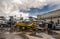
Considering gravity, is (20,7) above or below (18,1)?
below

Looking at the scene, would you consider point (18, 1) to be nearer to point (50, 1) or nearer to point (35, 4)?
point (35, 4)

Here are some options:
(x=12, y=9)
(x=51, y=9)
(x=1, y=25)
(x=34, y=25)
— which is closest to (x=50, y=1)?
(x=51, y=9)

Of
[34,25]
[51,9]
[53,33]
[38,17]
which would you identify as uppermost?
[51,9]

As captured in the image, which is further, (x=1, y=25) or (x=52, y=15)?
(x=1, y=25)

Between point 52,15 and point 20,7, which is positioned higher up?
point 20,7

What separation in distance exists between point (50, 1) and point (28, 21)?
23.4 inches

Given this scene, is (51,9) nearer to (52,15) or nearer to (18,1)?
(52,15)

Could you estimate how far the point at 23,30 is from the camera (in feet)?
6.50

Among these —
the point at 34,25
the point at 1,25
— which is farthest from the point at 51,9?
the point at 1,25

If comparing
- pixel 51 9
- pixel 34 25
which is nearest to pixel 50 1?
pixel 51 9

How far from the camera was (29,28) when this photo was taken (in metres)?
1.95

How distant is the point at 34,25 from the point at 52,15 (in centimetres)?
40

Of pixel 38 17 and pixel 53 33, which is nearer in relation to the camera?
pixel 53 33

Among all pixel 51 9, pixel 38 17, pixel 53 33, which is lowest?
pixel 53 33
